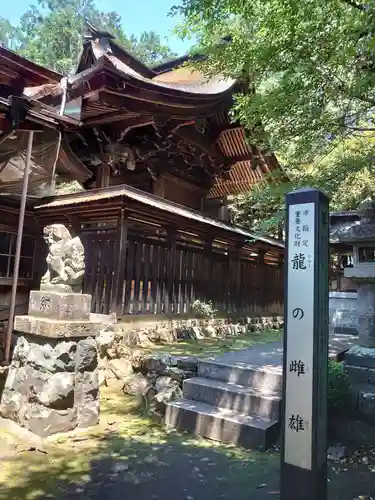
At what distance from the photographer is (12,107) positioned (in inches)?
226

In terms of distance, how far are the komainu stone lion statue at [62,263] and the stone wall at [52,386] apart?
2.14 ft

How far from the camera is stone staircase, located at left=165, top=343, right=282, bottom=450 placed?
4.35 metres

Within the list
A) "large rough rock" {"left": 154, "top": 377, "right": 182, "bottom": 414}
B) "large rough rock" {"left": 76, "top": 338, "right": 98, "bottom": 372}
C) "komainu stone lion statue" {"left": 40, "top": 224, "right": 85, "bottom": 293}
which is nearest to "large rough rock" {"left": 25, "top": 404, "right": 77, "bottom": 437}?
"large rough rock" {"left": 76, "top": 338, "right": 98, "bottom": 372}

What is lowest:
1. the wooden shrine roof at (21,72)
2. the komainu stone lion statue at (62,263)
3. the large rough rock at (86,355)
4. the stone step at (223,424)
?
the stone step at (223,424)

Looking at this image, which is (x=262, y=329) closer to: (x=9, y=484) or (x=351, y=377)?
(x=351, y=377)

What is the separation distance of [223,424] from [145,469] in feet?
3.72

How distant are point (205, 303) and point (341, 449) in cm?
649

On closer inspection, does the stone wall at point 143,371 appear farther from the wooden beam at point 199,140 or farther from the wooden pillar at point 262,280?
the wooden pillar at point 262,280

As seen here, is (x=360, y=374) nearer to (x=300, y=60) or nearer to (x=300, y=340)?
(x=300, y=340)

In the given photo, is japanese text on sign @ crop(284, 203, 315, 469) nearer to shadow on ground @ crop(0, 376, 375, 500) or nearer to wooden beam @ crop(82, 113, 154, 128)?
shadow on ground @ crop(0, 376, 375, 500)

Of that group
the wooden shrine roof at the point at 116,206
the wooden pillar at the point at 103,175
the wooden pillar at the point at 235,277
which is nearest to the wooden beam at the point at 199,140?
the wooden pillar at the point at 103,175

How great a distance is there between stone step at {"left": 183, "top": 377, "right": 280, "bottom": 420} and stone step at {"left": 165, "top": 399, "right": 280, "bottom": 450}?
0.10 meters

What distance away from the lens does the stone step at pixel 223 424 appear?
4.25 m

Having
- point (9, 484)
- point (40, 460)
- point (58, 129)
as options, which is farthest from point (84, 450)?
point (58, 129)
